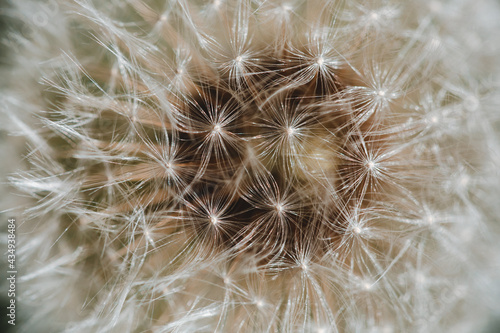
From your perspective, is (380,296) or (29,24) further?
(29,24)

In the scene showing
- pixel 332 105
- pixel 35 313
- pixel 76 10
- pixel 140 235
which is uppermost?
pixel 76 10

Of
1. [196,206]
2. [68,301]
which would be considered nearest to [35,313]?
[68,301]

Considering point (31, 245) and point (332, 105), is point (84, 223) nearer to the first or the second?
point (31, 245)

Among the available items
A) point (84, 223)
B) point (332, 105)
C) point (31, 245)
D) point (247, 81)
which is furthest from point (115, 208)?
point (332, 105)

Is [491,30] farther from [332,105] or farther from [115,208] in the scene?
[115,208]

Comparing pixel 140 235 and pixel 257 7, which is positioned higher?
pixel 257 7

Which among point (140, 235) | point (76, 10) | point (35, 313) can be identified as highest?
point (76, 10)
